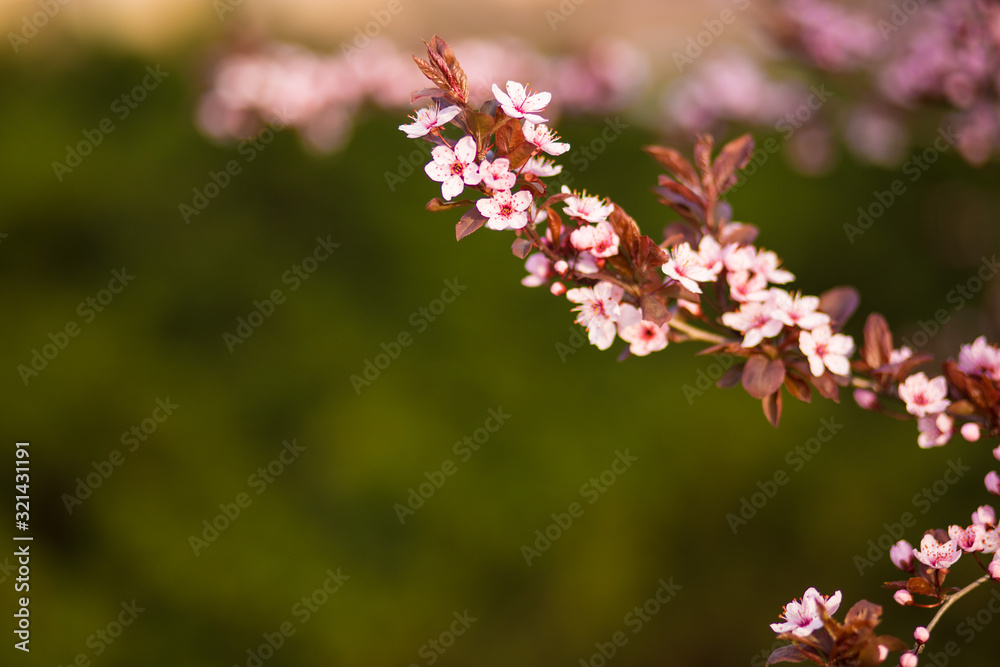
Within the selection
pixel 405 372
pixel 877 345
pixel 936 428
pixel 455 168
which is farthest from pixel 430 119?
pixel 405 372

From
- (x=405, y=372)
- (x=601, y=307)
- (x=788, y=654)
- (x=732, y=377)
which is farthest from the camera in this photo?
(x=405, y=372)

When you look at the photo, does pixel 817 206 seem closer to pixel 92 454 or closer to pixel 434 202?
pixel 434 202

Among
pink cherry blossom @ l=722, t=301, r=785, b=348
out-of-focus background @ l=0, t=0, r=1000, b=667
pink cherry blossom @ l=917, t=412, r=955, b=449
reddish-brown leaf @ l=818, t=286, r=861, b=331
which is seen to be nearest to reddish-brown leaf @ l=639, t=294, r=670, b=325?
pink cherry blossom @ l=722, t=301, r=785, b=348

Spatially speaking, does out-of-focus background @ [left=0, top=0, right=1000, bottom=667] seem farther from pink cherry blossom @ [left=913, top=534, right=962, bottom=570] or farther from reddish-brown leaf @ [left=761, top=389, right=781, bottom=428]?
pink cherry blossom @ [left=913, top=534, right=962, bottom=570]

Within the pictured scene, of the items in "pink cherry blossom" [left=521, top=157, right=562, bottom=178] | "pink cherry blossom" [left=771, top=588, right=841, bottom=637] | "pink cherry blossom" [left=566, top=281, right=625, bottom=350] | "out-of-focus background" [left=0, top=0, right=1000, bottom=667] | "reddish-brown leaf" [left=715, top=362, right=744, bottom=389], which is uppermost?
"pink cherry blossom" [left=521, top=157, right=562, bottom=178]

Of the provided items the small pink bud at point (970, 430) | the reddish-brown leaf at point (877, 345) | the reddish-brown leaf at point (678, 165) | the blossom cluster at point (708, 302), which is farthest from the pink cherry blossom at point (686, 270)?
the small pink bud at point (970, 430)

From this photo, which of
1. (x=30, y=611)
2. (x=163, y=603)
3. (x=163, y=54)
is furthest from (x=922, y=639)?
(x=163, y=54)

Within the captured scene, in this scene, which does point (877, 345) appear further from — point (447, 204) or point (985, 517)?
point (447, 204)
